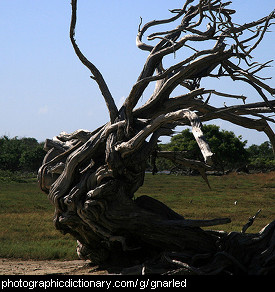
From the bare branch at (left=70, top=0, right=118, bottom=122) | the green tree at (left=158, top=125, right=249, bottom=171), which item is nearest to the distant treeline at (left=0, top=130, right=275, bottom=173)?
the green tree at (left=158, top=125, right=249, bottom=171)

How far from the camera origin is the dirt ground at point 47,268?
10680 mm

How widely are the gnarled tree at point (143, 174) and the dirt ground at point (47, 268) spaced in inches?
14.1

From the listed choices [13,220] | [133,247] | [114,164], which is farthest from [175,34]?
[13,220]

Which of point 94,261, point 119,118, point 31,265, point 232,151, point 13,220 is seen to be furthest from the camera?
point 232,151

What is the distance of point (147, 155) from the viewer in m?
9.80

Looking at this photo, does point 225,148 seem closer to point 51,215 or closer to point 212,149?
point 212,149

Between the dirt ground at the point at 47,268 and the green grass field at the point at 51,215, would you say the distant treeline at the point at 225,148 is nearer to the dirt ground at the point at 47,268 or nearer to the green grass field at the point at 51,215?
the green grass field at the point at 51,215

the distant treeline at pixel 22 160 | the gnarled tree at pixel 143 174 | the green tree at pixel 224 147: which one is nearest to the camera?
the gnarled tree at pixel 143 174

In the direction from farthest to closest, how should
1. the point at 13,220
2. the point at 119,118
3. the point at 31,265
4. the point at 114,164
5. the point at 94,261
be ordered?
the point at 13,220
the point at 31,265
the point at 94,261
the point at 119,118
the point at 114,164

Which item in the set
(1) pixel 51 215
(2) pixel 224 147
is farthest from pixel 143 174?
(2) pixel 224 147

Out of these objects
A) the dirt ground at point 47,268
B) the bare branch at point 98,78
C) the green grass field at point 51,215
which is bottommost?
the dirt ground at point 47,268

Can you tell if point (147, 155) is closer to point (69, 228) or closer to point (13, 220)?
point (69, 228)

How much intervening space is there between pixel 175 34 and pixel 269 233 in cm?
458

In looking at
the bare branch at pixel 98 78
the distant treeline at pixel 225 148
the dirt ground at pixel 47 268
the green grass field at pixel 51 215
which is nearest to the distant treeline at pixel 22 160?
the distant treeline at pixel 225 148
